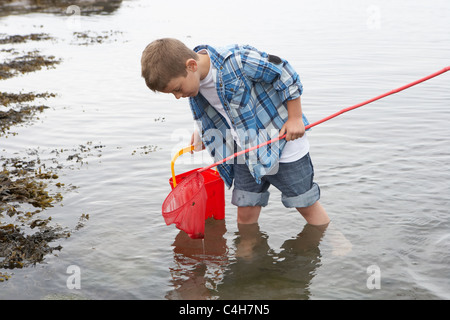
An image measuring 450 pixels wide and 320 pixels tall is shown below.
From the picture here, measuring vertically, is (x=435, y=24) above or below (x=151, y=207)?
above

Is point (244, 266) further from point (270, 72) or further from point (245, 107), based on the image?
point (270, 72)

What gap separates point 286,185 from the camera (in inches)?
146

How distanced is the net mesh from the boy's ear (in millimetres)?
950

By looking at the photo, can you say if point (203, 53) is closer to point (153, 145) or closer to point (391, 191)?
point (391, 191)

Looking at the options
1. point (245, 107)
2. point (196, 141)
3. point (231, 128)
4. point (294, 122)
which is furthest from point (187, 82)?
point (196, 141)

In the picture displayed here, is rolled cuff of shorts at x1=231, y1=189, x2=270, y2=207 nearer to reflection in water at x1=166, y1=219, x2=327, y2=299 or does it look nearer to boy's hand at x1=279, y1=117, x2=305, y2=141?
reflection in water at x1=166, y1=219, x2=327, y2=299

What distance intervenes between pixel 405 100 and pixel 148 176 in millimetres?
4891

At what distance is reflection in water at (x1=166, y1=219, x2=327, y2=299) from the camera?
3533mm

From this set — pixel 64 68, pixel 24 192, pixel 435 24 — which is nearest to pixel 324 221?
pixel 24 192

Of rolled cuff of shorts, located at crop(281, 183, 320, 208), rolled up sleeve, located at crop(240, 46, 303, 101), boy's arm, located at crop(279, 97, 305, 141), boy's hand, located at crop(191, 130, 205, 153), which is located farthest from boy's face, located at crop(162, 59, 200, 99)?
rolled cuff of shorts, located at crop(281, 183, 320, 208)

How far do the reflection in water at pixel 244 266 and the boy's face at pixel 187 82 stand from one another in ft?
4.44

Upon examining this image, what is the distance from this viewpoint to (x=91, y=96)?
10023mm

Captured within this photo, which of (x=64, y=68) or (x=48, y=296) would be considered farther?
(x=64, y=68)

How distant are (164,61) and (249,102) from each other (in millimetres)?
630
